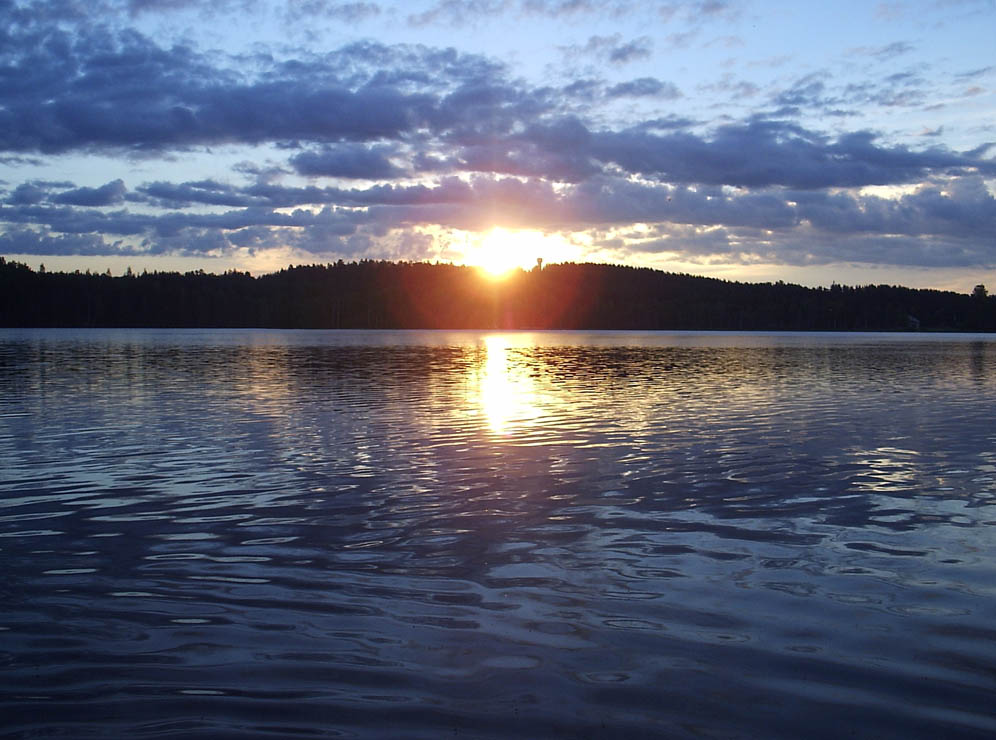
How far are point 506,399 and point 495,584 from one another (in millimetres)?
26501

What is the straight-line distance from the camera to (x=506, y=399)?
37.3 m

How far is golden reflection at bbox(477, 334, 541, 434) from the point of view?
2920 centimetres

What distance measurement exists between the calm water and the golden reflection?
3.51m

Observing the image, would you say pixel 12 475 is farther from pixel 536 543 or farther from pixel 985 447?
pixel 985 447

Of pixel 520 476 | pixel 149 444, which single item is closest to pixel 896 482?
pixel 520 476

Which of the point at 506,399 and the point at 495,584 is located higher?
the point at 506,399

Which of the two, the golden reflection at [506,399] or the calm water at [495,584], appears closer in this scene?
the calm water at [495,584]

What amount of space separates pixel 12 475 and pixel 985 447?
25.4 metres

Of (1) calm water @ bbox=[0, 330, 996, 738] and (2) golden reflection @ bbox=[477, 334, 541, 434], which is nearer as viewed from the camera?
(1) calm water @ bbox=[0, 330, 996, 738]

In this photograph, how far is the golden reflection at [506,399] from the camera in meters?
29.2

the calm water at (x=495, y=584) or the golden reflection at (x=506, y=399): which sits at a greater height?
the golden reflection at (x=506, y=399)

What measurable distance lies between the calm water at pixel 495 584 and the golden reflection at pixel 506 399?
351 centimetres

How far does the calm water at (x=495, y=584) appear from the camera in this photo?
743 cm

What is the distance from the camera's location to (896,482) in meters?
18.1
